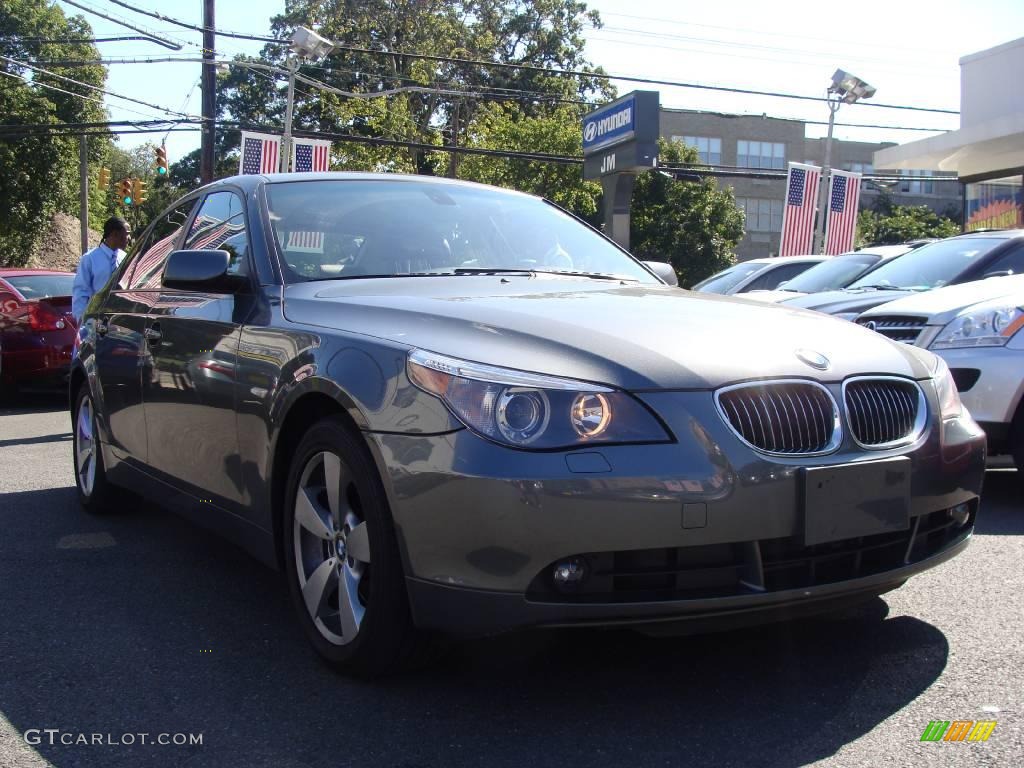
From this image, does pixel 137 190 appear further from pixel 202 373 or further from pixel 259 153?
pixel 202 373

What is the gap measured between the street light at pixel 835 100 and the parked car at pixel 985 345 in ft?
60.7

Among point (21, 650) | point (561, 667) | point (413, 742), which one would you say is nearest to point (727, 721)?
point (561, 667)

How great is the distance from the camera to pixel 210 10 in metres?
24.4

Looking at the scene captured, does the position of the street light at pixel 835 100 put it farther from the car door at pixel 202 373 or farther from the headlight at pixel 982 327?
the car door at pixel 202 373

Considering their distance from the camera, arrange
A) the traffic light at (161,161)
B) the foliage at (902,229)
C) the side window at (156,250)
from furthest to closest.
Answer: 1. the foliage at (902,229)
2. the traffic light at (161,161)
3. the side window at (156,250)

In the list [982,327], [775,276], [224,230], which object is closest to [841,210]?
[775,276]

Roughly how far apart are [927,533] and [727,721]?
86 centimetres

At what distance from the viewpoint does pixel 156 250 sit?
5.34 m

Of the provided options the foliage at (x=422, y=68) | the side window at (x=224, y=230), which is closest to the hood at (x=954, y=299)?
the side window at (x=224, y=230)

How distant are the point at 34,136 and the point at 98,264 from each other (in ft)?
115

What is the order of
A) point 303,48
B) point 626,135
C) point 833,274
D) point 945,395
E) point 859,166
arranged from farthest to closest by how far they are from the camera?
point 859,166 < point 303,48 < point 626,135 < point 833,274 < point 945,395

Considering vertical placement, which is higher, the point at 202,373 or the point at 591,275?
the point at 591,275

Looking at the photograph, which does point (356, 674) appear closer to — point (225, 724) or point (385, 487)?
point (225, 724)

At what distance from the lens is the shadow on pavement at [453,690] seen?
9.11ft
